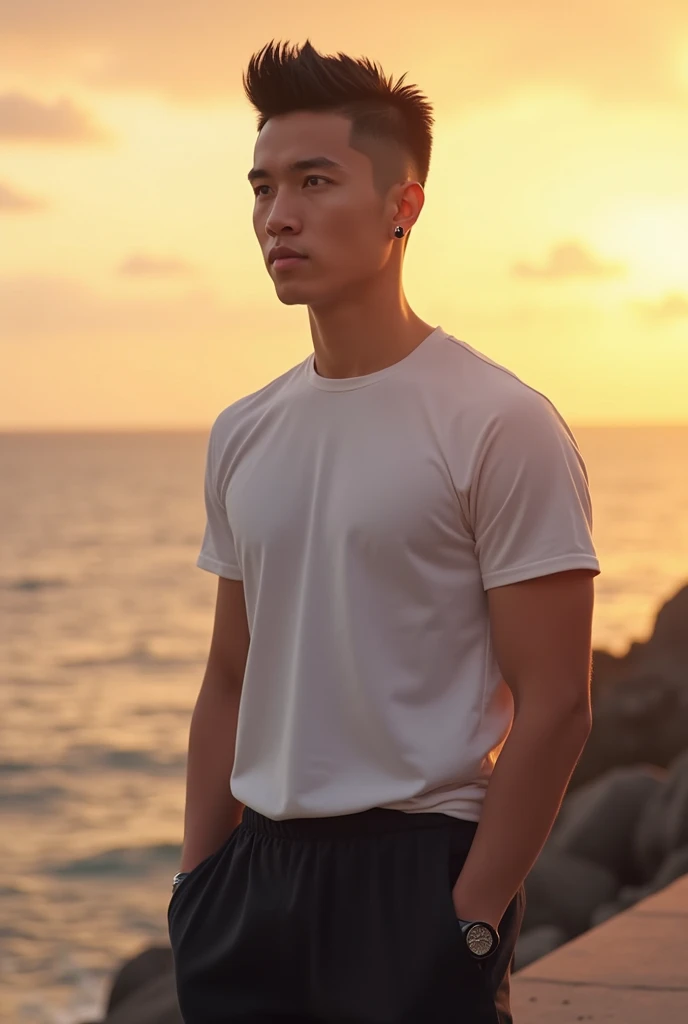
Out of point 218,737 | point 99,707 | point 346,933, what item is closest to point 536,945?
point 218,737

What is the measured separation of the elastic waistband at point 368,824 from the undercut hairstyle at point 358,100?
0.98m

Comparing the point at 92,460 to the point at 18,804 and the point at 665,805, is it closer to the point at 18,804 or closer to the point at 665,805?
the point at 18,804

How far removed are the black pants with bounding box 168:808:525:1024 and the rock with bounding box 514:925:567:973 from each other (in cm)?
400

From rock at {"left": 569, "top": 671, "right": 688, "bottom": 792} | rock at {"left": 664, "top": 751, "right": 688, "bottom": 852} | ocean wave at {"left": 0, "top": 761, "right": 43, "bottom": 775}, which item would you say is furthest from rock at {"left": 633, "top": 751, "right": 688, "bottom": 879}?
ocean wave at {"left": 0, "top": 761, "right": 43, "bottom": 775}

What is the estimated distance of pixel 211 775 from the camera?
288cm

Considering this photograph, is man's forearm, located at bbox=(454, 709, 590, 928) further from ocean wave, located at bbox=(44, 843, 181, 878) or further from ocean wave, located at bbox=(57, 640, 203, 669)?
ocean wave, located at bbox=(57, 640, 203, 669)

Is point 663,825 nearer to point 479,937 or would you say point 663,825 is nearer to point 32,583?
point 479,937

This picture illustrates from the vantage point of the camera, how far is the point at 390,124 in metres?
2.58

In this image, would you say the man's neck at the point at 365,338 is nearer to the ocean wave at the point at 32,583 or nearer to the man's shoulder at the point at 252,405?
the man's shoulder at the point at 252,405

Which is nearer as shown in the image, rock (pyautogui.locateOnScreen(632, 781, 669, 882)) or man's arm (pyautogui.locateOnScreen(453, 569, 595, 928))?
man's arm (pyautogui.locateOnScreen(453, 569, 595, 928))

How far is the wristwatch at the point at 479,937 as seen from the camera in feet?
7.79

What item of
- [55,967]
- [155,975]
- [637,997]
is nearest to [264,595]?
[637,997]

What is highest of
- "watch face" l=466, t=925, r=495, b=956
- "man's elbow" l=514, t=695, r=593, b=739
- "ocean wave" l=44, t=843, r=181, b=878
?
"man's elbow" l=514, t=695, r=593, b=739

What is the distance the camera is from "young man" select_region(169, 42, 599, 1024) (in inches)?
93.9
